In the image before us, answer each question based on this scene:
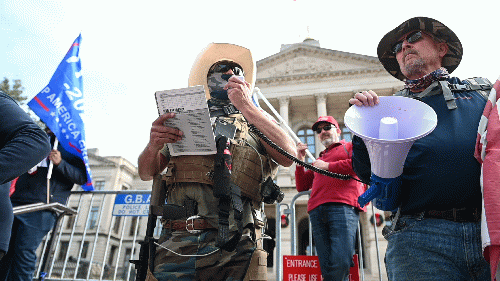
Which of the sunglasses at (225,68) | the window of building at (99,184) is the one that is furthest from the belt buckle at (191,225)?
the window of building at (99,184)

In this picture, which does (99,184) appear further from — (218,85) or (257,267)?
(257,267)

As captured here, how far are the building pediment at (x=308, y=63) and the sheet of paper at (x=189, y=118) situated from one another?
28.6m

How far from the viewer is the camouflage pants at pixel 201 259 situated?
1.75 meters

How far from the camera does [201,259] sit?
1.78 meters

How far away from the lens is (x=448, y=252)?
1.45 meters

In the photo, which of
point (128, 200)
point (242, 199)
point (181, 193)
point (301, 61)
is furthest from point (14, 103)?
point (301, 61)

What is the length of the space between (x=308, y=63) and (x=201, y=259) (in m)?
A: 30.5

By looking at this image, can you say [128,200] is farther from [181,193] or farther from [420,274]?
[420,274]

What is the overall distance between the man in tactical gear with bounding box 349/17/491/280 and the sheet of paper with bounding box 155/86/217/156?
783 mm

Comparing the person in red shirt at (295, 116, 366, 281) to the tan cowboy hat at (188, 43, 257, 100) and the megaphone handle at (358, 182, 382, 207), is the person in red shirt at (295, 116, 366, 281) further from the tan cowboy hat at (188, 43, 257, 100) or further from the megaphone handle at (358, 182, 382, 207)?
the megaphone handle at (358, 182, 382, 207)

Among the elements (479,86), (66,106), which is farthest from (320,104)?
(479,86)

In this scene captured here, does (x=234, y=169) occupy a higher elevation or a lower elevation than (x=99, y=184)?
lower

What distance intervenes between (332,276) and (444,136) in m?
2.06

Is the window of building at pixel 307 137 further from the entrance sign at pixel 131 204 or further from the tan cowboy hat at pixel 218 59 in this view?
the tan cowboy hat at pixel 218 59
